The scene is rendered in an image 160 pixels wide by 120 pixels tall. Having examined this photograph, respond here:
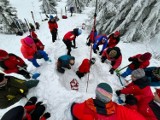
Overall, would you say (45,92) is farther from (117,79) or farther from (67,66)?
(117,79)

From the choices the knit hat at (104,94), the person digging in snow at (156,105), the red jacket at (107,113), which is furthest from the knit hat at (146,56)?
the knit hat at (104,94)

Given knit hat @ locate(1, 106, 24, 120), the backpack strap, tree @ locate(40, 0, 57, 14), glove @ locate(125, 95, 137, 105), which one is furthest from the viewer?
tree @ locate(40, 0, 57, 14)

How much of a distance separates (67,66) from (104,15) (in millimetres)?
8384

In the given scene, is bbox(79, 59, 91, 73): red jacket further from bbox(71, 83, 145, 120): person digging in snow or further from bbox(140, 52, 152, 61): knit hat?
bbox(71, 83, 145, 120): person digging in snow

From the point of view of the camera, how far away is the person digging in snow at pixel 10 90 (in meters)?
3.80

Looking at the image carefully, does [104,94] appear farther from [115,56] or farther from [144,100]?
[115,56]

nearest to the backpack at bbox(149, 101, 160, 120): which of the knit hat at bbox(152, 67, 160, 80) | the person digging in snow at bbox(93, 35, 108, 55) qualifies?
the knit hat at bbox(152, 67, 160, 80)

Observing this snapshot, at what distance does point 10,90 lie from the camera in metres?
3.99

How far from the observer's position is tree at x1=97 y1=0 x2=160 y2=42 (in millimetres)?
9891

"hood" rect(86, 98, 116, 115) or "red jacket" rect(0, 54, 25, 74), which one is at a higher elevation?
"hood" rect(86, 98, 116, 115)

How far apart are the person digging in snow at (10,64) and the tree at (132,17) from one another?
8235mm

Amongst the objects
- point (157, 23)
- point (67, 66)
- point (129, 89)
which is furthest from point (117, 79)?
point (157, 23)

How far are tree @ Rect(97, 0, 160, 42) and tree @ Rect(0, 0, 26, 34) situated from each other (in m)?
13.5

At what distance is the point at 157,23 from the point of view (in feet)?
32.4
